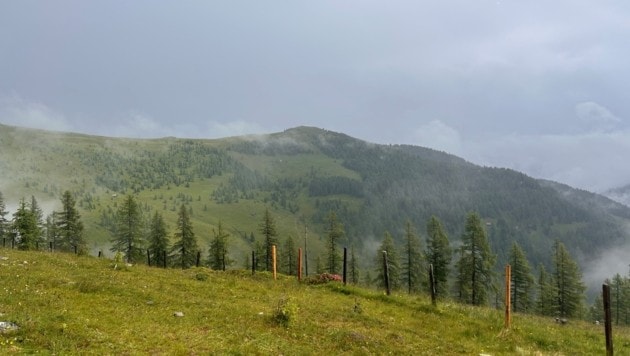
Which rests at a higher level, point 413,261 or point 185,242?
point 185,242

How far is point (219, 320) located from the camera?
1939 centimetres

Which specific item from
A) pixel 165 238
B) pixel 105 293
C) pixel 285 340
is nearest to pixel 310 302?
pixel 285 340

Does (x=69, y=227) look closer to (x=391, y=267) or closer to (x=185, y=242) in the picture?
(x=185, y=242)

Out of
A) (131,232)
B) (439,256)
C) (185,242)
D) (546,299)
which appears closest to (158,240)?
(131,232)

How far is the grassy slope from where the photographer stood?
15273 mm

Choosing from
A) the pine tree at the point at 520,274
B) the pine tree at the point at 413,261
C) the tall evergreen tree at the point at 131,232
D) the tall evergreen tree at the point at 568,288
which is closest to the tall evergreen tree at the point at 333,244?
the pine tree at the point at 413,261

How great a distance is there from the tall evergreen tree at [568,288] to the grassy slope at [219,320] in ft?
218

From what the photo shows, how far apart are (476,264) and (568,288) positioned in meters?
24.1

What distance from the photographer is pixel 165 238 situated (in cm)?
8356

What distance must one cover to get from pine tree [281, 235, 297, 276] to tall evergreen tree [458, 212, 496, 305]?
33680mm

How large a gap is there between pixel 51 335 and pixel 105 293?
7.49m

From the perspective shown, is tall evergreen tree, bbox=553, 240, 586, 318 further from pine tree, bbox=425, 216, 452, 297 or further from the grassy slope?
the grassy slope

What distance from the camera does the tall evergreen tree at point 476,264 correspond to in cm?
7388

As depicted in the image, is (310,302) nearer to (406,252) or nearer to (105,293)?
(105,293)
